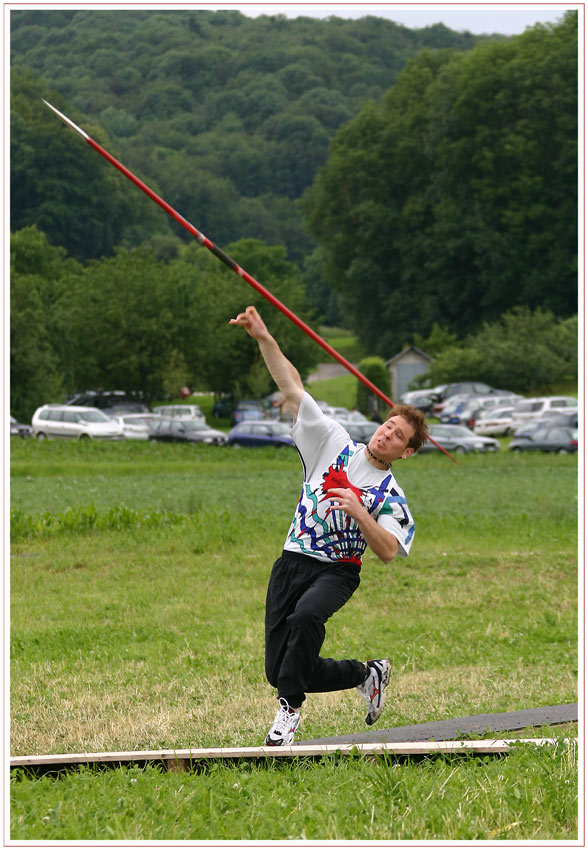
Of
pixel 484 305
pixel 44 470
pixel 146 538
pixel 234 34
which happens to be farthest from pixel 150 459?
pixel 234 34

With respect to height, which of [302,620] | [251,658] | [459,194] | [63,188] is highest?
[63,188]

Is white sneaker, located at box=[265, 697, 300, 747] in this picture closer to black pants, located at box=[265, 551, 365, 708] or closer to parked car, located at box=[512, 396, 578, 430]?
black pants, located at box=[265, 551, 365, 708]

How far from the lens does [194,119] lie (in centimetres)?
17662

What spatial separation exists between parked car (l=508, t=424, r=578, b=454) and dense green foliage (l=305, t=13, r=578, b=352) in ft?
134

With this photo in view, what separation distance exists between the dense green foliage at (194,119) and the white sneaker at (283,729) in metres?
91.2

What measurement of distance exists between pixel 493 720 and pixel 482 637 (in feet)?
13.6

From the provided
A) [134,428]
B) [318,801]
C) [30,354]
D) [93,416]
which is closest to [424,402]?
[30,354]

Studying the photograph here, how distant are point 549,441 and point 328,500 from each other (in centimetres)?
3418

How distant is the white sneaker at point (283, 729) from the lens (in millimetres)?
6094

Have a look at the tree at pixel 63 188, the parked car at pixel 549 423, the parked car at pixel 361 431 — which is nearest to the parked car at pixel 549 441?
the parked car at pixel 549 423

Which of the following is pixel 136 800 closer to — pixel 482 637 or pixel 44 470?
pixel 482 637

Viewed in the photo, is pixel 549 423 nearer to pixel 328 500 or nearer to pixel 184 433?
pixel 184 433

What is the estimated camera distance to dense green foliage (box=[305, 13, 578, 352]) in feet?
260

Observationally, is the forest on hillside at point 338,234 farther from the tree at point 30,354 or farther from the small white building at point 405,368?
the small white building at point 405,368
